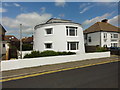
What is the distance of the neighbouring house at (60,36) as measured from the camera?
49.7 feet

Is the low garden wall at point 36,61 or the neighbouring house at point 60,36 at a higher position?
the neighbouring house at point 60,36

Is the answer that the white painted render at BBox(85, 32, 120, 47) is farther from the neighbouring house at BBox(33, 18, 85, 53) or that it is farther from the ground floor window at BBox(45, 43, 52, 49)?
the ground floor window at BBox(45, 43, 52, 49)

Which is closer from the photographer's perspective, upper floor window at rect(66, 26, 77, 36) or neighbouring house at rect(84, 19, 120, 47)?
upper floor window at rect(66, 26, 77, 36)

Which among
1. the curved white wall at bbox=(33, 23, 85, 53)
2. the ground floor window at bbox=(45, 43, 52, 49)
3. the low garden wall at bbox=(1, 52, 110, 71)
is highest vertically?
the curved white wall at bbox=(33, 23, 85, 53)

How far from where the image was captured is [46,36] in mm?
15930

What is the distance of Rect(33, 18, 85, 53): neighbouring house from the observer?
15155 millimetres

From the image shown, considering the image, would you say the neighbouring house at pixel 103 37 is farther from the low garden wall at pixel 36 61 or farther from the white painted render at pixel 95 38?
the low garden wall at pixel 36 61

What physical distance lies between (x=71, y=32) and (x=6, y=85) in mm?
13293

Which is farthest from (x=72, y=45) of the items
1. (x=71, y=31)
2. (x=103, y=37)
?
(x=103, y=37)

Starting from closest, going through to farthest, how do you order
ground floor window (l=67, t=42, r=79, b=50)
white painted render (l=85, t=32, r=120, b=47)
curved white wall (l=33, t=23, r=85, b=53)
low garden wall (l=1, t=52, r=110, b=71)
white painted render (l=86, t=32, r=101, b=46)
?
1. low garden wall (l=1, t=52, r=110, b=71)
2. curved white wall (l=33, t=23, r=85, b=53)
3. ground floor window (l=67, t=42, r=79, b=50)
4. white painted render (l=85, t=32, r=120, b=47)
5. white painted render (l=86, t=32, r=101, b=46)

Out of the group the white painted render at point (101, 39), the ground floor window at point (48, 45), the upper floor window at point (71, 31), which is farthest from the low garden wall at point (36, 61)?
the white painted render at point (101, 39)

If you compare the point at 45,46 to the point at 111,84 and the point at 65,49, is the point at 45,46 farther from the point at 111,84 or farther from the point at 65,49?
the point at 111,84

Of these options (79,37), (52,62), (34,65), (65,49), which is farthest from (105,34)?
(34,65)

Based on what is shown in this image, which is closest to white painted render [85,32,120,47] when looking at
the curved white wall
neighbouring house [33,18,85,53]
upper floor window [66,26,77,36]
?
neighbouring house [33,18,85,53]
